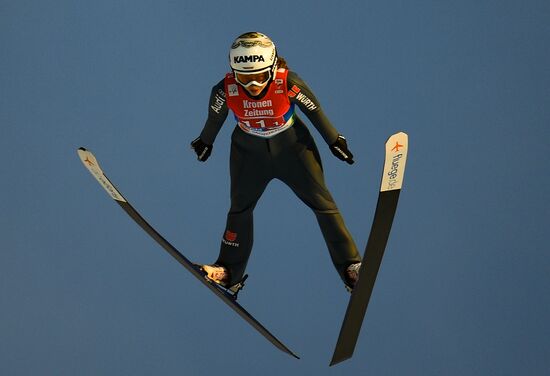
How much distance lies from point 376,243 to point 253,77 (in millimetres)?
994

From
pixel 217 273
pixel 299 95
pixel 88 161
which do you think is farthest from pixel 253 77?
pixel 217 273

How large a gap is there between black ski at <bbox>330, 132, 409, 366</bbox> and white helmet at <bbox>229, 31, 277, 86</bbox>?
76cm

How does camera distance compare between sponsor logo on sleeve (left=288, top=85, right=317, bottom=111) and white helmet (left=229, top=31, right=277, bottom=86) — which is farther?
sponsor logo on sleeve (left=288, top=85, right=317, bottom=111)

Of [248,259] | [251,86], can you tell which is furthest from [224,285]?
[251,86]

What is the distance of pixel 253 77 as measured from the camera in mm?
5973

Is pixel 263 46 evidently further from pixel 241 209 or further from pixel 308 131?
pixel 241 209

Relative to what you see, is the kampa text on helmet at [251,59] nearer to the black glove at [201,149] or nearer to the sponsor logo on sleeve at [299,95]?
the sponsor logo on sleeve at [299,95]

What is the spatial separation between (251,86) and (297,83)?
25cm

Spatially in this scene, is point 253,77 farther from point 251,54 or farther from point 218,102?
point 218,102

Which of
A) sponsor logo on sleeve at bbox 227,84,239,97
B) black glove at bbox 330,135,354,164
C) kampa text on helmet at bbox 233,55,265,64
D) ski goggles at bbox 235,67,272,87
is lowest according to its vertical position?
black glove at bbox 330,135,354,164

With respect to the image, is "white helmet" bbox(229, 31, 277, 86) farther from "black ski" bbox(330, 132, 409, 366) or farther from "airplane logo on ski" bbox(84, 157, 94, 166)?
"airplane logo on ski" bbox(84, 157, 94, 166)

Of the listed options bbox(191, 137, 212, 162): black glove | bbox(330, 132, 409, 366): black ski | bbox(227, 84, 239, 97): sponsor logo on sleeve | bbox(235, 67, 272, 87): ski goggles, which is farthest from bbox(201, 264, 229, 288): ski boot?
bbox(235, 67, 272, 87): ski goggles

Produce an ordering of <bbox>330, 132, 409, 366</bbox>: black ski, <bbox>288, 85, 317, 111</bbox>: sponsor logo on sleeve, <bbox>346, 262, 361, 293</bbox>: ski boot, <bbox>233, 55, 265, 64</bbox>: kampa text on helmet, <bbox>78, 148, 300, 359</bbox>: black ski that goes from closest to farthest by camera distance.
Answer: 1. <bbox>330, 132, 409, 366</bbox>: black ski
2. <bbox>233, 55, 265, 64</bbox>: kampa text on helmet
3. <bbox>288, 85, 317, 111</bbox>: sponsor logo on sleeve
4. <bbox>78, 148, 300, 359</bbox>: black ski
5. <bbox>346, 262, 361, 293</bbox>: ski boot

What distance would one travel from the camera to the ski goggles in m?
5.96
